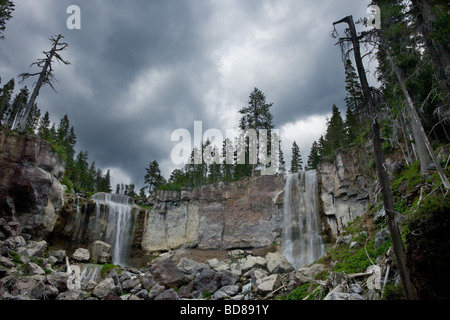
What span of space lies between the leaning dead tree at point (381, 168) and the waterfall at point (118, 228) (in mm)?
33102

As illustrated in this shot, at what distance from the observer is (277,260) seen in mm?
21219

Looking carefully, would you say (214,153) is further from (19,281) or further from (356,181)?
(19,281)

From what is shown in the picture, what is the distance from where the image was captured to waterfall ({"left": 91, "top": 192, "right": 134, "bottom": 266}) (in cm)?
3353

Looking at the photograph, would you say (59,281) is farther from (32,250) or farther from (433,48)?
(433,48)

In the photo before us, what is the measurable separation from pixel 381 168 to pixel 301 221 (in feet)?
79.3

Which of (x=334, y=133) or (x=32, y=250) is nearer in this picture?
(x=32, y=250)

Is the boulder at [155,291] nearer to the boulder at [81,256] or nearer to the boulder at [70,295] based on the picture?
the boulder at [70,295]

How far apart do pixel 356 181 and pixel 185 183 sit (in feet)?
122

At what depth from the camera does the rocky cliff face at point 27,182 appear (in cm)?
2258

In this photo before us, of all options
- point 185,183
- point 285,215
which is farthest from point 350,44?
point 185,183

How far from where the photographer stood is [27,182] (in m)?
23.4

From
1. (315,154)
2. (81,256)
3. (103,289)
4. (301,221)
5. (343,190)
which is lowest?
(103,289)

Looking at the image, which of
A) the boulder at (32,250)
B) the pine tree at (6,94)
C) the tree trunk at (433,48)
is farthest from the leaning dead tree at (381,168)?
the pine tree at (6,94)

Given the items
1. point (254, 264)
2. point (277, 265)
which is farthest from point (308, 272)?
point (254, 264)
